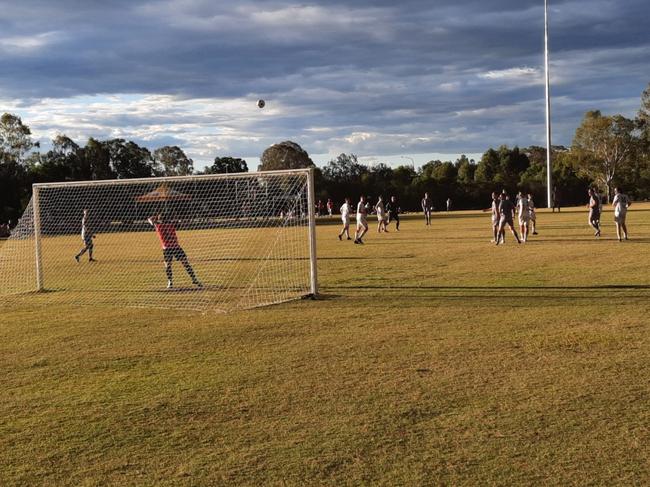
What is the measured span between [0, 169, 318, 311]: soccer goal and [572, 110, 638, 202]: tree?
6863 cm

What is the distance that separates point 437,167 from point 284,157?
Result: 2734 centimetres

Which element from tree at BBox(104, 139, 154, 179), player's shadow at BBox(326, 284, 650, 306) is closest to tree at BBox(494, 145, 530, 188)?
tree at BBox(104, 139, 154, 179)

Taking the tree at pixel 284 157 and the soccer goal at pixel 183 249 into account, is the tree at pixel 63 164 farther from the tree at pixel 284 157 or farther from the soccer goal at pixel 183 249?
the soccer goal at pixel 183 249

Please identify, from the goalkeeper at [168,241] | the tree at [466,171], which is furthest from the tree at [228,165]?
the goalkeeper at [168,241]

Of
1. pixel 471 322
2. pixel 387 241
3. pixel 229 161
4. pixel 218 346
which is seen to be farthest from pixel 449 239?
pixel 229 161

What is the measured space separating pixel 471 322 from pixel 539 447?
5158 millimetres

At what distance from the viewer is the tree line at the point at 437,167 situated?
75688 millimetres

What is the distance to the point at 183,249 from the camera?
73.0 feet

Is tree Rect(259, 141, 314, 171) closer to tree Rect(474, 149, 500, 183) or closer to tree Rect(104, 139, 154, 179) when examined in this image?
tree Rect(104, 139, 154, 179)

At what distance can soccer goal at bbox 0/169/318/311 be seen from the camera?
14562mm

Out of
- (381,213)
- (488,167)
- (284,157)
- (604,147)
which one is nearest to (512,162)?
(488,167)

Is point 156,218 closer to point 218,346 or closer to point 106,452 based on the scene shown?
point 218,346

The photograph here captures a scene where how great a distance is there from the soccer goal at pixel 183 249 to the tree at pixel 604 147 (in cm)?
6863

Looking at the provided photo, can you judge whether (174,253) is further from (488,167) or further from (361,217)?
(488,167)
